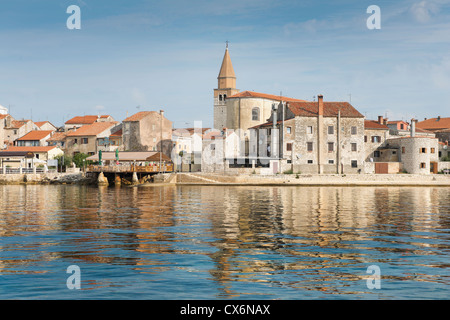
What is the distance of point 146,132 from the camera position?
90.3 meters

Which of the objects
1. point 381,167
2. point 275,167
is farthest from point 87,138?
point 381,167

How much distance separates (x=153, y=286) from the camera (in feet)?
37.7

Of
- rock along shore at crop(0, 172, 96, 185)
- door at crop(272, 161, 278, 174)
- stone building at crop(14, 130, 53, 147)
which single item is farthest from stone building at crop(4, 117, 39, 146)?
door at crop(272, 161, 278, 174)

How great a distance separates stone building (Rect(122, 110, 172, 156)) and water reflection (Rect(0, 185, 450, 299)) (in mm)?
61054

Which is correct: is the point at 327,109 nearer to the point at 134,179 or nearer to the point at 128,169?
the point at 134,179

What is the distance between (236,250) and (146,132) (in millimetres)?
75934

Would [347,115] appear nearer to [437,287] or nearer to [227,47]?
[227,47]

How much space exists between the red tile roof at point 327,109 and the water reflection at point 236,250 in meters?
44.8

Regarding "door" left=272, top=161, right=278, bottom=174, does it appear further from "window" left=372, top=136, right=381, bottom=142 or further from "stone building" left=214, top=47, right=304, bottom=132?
"stone building" left=214, top=47, right=304, bottom=132

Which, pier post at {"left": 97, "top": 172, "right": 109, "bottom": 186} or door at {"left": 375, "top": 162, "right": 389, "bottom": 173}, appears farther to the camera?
door at {"left": 375, "top": 162, "right": 389, "bottom": 173}

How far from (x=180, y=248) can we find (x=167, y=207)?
54.1 feet

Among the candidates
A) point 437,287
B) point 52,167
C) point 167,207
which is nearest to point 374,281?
point 437,287

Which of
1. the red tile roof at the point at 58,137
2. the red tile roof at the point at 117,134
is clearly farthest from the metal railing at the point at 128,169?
the red tile roof at the point at 58,137

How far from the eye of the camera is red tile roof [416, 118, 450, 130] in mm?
98000
